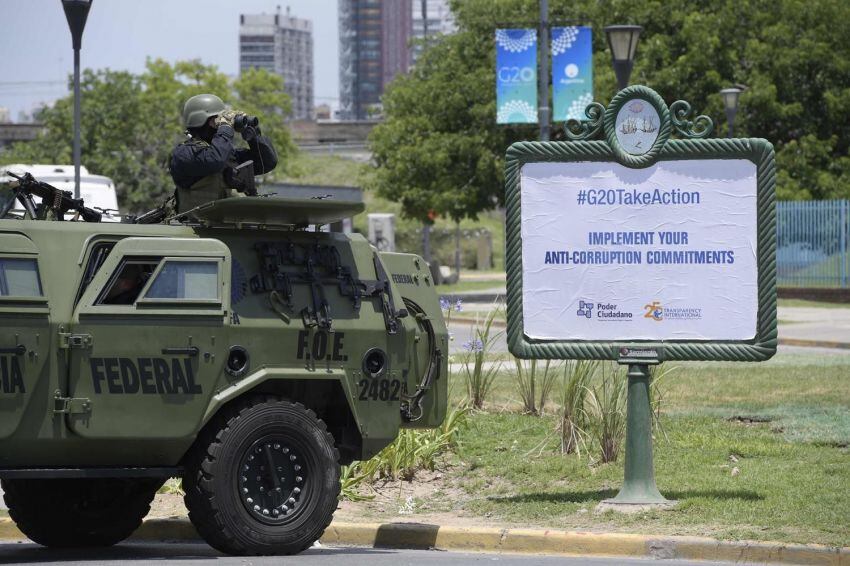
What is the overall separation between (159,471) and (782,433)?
643 centimetres

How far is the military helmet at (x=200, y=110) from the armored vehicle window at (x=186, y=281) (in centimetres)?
133

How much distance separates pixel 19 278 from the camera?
27.6 feet

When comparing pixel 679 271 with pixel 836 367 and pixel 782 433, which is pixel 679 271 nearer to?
pixel 782 433

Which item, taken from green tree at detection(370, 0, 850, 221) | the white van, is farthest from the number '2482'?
green tree at detection(370, 0, 850, 221)

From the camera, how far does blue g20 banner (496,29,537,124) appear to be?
2748 cm

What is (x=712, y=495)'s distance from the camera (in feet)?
34.8

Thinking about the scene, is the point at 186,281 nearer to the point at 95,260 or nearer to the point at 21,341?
the point at 95,260

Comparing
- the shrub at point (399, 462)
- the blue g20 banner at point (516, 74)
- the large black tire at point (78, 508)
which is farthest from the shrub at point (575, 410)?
the blue g20 banner at point (516, 74)

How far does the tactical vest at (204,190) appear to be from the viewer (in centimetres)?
964

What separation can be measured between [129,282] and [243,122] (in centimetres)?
139

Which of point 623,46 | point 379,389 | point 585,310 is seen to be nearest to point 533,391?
point 585,310

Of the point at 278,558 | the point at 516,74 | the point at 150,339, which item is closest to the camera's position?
the point at 150,339

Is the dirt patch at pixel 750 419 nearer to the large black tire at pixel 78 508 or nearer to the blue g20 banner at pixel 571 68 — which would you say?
the large black tire at pixel 78 508

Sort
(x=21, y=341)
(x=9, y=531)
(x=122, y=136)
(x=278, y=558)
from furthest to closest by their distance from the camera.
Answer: (x=122, y=136) < (x=9, y=531) < (x=278, y=558) < (x=21, y=341)
